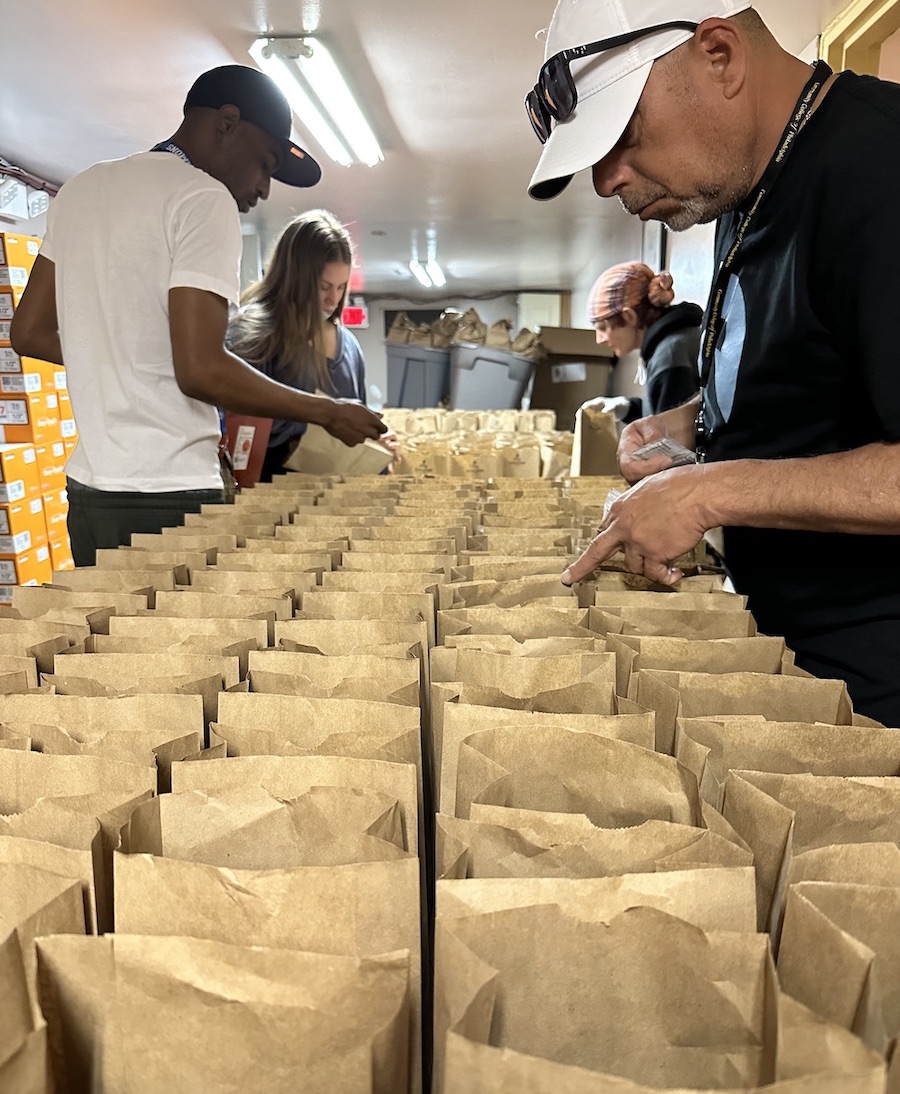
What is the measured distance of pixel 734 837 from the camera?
0.44 meters

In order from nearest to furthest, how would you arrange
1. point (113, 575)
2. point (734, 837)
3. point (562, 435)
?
1. point (734, 837)
2. point (113, 575)
3. point (562, 435)

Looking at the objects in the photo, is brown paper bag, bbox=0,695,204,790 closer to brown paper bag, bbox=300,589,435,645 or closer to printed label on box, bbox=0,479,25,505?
brown paper bag, bbox=300,589,435,645

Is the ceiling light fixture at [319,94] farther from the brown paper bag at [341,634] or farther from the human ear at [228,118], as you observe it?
the brown paper bag at [341,634]

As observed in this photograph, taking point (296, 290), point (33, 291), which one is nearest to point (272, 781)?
point (33, 291)

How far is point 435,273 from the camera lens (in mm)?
9227

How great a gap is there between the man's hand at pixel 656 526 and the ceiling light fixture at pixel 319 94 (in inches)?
112

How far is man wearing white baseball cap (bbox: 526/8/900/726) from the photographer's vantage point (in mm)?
839

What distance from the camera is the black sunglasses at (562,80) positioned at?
885mm

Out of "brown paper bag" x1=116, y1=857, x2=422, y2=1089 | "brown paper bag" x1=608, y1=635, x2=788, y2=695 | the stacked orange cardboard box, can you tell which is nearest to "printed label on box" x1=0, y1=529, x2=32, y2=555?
the stacked orange cardboard box

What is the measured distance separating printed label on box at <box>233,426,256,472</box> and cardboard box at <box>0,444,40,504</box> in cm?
204

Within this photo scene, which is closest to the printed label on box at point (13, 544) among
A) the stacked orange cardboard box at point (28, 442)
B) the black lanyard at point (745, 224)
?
the stacked orange cardboard box at point (28, 442)

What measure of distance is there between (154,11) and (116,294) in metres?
2.06

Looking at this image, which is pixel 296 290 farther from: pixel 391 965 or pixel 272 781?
pixel 391 965

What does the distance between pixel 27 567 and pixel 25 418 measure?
2.15 ft
